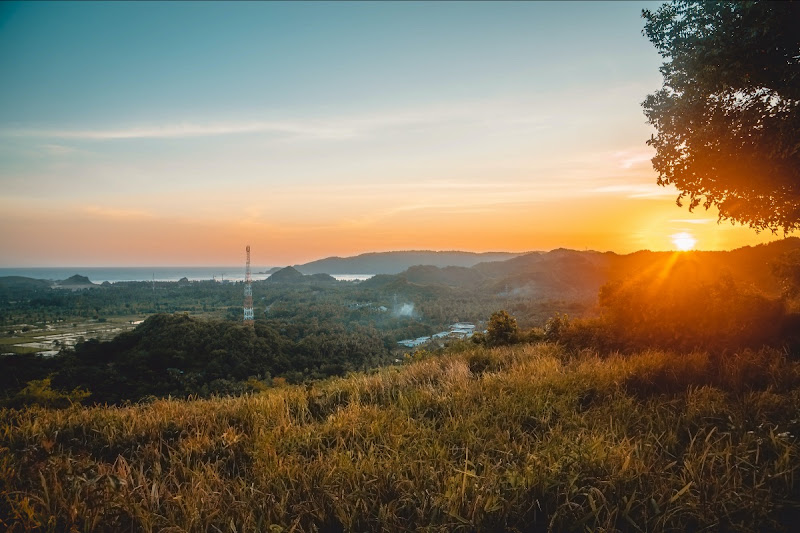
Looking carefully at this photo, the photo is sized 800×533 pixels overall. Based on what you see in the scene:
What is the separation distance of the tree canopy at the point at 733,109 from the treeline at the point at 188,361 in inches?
1196

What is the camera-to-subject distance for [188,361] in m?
49.0

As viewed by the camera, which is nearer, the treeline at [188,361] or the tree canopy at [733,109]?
the tree canopy at [733,109]

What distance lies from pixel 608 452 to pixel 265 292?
192082 millimetres

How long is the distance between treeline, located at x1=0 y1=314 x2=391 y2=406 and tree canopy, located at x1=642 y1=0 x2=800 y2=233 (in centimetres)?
3037

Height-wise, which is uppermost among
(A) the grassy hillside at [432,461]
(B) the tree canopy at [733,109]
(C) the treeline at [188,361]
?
(B) the tree canopy at [733,109]

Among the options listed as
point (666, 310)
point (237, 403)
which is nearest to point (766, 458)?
point (237, 403)

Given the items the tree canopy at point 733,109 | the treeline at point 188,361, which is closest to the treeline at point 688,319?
the tree canopy at point 733,109

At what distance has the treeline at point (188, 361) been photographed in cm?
3806

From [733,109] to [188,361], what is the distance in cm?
5496

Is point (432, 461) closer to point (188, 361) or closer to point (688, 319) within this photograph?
point (688, 319)

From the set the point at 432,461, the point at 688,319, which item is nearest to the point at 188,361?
the point at 688,319

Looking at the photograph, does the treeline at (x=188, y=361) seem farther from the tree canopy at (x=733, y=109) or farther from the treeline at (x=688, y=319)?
the tree canopy at (x=733, y=109)

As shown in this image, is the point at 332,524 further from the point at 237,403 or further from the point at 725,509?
the point at 237,403

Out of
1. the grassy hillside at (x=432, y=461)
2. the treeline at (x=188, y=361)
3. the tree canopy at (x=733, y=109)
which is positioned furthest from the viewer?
the treeline at (x=188, y=361)
